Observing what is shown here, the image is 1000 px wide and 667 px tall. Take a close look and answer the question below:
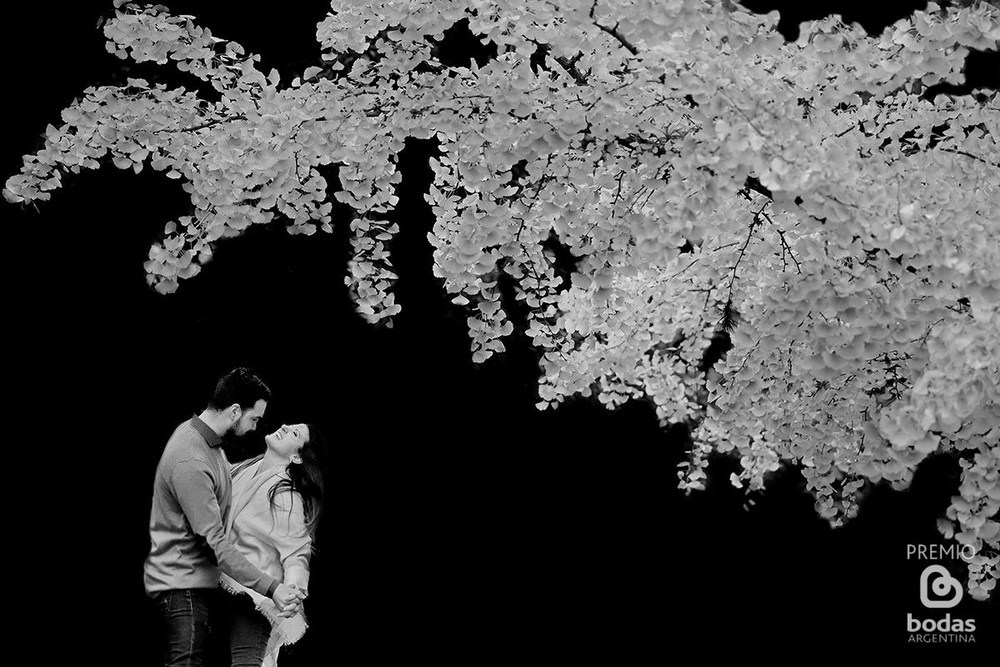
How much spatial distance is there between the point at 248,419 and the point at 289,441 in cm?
36

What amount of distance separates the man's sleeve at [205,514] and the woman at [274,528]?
189mm

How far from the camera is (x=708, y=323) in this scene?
412 cm

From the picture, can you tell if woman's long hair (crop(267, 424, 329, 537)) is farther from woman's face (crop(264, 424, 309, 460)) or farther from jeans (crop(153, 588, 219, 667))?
jeans (crop(153, 588, 219, 667))

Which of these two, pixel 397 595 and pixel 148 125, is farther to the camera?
pixel 397 595

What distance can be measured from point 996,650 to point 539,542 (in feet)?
6.19

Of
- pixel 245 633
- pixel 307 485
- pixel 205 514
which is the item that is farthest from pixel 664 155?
pixel 245 633

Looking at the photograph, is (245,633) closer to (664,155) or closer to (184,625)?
(184,625)

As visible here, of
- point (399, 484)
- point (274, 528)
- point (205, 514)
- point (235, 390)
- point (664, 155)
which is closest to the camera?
point (664, 155)

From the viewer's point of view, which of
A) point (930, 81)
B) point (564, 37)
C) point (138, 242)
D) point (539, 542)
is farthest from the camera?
point (539, 542)

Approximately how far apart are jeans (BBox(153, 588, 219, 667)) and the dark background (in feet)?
3.53

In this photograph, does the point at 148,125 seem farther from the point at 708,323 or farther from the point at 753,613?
the point at 753,613

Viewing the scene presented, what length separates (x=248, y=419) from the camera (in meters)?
2.64

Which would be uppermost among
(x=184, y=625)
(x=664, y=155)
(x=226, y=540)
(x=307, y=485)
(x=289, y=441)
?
(x=664, y=155)

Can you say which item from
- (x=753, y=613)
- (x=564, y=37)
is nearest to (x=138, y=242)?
(x=564, y=37)
